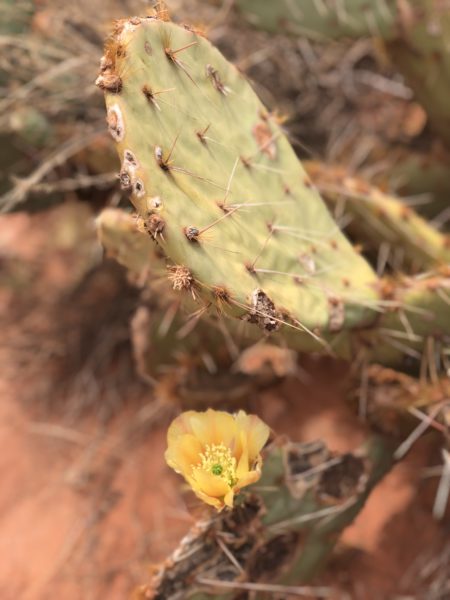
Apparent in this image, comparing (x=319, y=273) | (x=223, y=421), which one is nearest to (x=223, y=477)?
(x=223, y=421)

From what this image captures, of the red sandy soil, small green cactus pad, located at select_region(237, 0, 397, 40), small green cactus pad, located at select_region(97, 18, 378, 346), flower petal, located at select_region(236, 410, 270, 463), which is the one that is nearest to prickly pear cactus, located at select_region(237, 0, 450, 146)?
small green cactus pad, located at select_region(237, 0, 397, 40)

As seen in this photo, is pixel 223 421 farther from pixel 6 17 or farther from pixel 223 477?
pixel 6 17

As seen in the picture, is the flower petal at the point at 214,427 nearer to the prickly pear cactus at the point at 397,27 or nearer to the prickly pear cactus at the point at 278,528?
the prickly pear cactus at the point at 278,528

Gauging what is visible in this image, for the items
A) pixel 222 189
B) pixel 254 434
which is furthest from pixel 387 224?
pixel 254 434

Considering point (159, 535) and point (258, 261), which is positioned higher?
point (258, 261)

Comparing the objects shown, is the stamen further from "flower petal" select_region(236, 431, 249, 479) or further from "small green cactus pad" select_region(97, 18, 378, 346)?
"small green cactus pad" select_region(97, 18, 378, 346)

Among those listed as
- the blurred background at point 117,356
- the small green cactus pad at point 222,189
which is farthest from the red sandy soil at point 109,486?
the small green cactus pad at point 222,189
